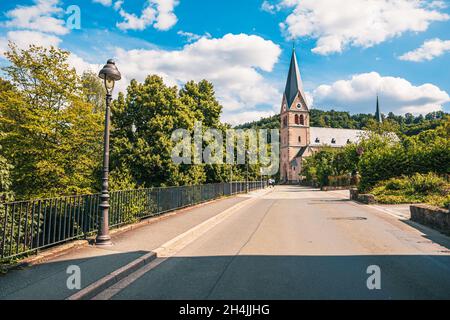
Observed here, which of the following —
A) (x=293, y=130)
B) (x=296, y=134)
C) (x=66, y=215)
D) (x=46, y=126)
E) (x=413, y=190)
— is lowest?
(x=66, y=215)

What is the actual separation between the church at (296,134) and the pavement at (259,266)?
84209mm

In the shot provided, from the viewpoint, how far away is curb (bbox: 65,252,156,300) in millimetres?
4496

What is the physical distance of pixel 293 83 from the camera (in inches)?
3541

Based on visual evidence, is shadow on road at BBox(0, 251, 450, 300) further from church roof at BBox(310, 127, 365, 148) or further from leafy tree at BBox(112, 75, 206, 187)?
church roof at BBox(310, 127, 365, 148)

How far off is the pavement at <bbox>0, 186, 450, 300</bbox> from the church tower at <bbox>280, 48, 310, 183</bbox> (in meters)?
86.1

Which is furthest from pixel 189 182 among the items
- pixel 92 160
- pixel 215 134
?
pixel 215 134

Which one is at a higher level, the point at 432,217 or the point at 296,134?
the point at 296,134

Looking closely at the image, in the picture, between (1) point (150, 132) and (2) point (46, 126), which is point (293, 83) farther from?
(2) point (46, 126)

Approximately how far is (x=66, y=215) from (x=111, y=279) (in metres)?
3.25

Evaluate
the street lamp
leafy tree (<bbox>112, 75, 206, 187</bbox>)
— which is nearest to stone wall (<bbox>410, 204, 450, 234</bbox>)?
the street lamp

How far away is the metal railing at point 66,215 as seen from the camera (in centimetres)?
621

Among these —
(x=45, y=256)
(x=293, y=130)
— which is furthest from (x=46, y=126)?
(x=293, y=130)

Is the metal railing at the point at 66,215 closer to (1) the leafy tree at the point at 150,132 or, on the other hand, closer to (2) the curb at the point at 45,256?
(2) the curb at the point at 45,256

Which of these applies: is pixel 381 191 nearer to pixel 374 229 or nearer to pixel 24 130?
pixel 374 229
